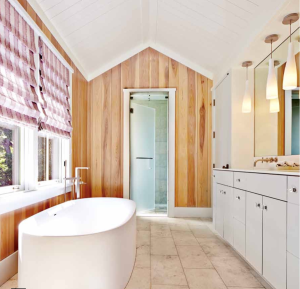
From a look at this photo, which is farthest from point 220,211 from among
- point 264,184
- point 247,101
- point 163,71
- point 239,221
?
point 163,71

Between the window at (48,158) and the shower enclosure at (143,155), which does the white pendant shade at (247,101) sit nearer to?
the shower enclosure at (143,155)

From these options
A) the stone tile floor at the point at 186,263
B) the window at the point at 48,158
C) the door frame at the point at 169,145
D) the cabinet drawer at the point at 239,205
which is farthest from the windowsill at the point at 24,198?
the cabinet drawer at the point at 239,205

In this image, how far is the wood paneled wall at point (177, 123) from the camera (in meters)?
3.63

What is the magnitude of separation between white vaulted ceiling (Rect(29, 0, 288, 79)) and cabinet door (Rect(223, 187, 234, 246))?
159cm

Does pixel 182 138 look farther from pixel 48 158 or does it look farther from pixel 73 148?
pixel 48 158

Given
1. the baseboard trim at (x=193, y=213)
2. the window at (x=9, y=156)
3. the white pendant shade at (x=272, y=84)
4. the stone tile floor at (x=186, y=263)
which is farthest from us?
the baseboard trim at (x=193, y=213)

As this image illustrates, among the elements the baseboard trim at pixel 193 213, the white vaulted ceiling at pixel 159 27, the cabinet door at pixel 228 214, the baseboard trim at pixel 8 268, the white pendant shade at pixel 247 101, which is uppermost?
the white vaulted ceiling at pixel 159 27

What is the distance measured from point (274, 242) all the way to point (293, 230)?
24 cm

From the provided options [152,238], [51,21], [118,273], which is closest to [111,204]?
[152,238]

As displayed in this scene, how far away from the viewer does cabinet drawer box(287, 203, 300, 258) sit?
1.22 metres

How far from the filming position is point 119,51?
352cm

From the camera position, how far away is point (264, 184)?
1.62m

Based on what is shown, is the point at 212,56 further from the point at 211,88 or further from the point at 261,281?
the point at 261,281

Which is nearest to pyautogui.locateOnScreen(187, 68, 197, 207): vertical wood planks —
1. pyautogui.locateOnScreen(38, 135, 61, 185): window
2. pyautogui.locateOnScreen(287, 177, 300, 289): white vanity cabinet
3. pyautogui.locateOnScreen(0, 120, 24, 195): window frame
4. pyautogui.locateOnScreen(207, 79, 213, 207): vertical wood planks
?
pyautogui.locateOnScreen(207, 79, 213, 207): vertical wood planks
